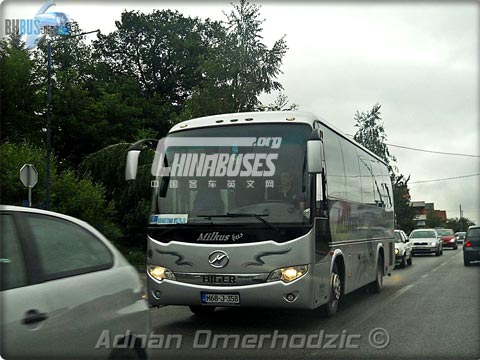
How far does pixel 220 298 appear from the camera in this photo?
807 centimetres

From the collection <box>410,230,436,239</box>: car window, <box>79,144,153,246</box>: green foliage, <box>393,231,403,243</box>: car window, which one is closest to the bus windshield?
<box>393,231,403,243</box>: car window

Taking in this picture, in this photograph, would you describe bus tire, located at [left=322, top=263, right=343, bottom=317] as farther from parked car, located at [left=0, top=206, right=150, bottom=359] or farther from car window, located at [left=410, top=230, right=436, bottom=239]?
car window, located at [left=410, top=230, right=436, bottom=239]

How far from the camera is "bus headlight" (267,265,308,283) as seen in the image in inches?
314

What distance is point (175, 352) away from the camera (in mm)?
7012

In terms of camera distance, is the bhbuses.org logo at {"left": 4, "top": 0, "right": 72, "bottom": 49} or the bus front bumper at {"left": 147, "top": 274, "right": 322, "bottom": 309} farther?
the bhbuses.org logo at {"left": 4, "top": 0, "right": 72, "bottom": 49}

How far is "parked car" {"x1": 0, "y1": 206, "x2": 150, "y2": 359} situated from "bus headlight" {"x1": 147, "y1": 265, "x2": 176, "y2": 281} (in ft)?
11.3

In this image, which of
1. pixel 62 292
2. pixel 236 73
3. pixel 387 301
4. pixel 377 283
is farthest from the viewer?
pixel 236 73

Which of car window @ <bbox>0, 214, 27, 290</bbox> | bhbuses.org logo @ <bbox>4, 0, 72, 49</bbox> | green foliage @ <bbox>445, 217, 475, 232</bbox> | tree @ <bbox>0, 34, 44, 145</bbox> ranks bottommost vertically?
green foliage @ <bbox>445, 217, 475, 232</bbox>

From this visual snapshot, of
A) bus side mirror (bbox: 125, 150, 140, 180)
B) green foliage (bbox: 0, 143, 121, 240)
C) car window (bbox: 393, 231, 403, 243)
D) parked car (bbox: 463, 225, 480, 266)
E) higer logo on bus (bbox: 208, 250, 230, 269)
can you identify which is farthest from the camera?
car window (bbox: 393, 231, 403, 243)

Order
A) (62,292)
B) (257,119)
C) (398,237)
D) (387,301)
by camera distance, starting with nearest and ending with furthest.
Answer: (62,292) → (257,119) → (387,301) → (398,237)

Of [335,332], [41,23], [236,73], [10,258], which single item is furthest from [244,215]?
[236,73]

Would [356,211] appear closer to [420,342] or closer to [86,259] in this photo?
[420,342]

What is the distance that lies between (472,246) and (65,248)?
74.7 ft

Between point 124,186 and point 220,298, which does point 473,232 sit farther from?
point 220,298
